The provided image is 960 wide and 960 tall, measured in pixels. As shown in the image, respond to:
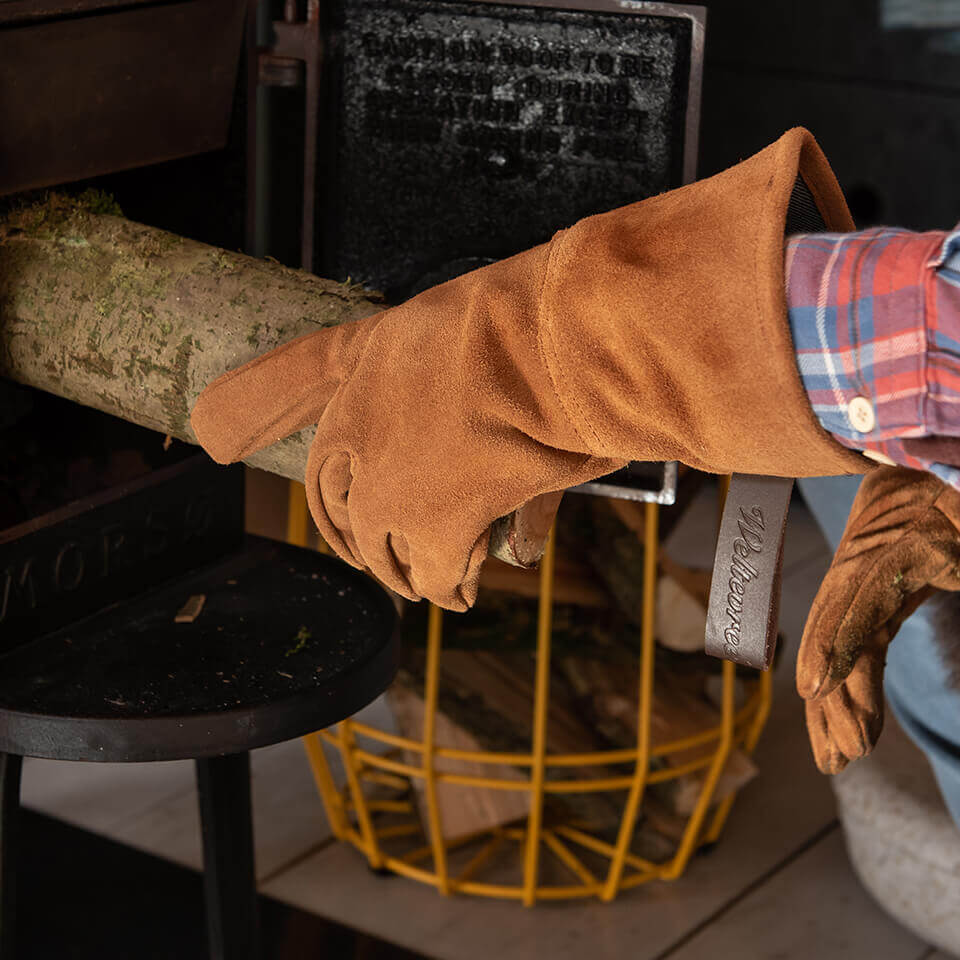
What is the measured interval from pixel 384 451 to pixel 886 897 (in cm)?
131

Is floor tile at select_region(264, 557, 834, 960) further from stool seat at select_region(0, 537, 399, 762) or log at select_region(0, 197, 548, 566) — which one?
log at select_region(0, 197, 548, 566)

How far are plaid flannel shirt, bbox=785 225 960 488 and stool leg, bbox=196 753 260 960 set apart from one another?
2.57 ft

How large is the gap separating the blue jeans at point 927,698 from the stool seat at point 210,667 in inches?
27.4

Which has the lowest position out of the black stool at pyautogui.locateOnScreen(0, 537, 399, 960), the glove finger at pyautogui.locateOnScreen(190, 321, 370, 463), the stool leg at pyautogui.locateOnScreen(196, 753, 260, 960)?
the stool leg at pyautogui.locateOnScreen(196, 753, 260, 960)

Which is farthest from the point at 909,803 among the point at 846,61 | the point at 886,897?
the point at 846,61

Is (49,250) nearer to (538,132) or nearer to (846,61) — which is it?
(538,132)

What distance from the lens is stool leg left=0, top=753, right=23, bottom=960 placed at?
117 cm

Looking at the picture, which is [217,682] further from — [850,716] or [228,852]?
[850,716]

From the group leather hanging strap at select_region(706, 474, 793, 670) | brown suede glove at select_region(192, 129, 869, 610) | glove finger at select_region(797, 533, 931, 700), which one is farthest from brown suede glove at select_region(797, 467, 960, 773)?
brown suede glove at select_region(192, 129, 869, 610)

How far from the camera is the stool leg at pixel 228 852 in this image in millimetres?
1311

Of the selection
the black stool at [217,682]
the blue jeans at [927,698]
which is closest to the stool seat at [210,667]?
the black stool at [217,682]

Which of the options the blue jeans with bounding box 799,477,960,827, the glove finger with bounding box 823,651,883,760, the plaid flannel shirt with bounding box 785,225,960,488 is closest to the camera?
the plaid flannel shirt with bounding box 785,225,960,488

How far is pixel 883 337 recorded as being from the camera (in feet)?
2.43

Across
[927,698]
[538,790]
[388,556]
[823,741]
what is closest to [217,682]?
[388,556]
